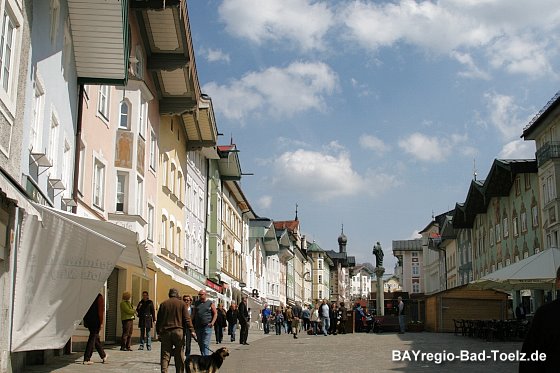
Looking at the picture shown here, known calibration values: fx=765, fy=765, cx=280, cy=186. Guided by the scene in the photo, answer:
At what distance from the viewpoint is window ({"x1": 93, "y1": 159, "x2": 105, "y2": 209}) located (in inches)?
919

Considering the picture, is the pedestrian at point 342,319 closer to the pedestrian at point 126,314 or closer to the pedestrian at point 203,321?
the pedestrian at point 126,314

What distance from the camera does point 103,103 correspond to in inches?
936

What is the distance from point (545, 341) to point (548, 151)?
132 feet

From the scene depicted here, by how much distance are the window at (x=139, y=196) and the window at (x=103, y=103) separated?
286 cm

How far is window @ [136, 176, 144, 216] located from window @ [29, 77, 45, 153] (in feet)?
35.3

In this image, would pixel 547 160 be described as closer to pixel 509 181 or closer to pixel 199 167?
pixel 509 181

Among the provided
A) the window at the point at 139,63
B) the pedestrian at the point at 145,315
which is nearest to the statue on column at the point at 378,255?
the window at the point at 139,63

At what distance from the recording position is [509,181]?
173 feet

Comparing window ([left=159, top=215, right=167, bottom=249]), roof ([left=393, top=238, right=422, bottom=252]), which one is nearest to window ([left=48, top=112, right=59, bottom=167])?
window ([left=159, top=215, right=167, bottom=249])

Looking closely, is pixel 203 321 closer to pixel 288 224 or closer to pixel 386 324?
pixel 386 324

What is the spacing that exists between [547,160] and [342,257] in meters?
129

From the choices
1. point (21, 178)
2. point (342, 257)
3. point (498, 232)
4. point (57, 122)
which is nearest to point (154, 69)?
point (57, 122)

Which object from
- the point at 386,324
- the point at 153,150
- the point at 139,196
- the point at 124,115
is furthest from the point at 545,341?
the point at 386,324

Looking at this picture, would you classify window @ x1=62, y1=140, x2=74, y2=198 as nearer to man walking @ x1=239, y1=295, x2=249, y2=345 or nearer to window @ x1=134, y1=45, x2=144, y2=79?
window @ x1=134, y1=45, x2=144, y2=79
